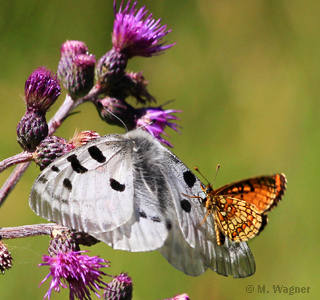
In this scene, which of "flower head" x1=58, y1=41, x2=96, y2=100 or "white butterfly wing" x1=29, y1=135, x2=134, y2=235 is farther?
"flower head" x1=58, y1=41, x2=96, y2=100

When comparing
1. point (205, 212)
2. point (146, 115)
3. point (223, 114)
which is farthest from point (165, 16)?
point (205, 212)

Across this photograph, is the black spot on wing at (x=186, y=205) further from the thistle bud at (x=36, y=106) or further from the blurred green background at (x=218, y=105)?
the blurred green background at (x=218, y=105)

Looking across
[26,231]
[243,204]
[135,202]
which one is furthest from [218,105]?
[26,231]

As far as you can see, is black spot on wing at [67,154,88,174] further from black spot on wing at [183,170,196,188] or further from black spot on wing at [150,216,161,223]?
black spot on wing at [183,170,196,188]

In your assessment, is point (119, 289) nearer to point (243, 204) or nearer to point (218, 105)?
point (243, 204)

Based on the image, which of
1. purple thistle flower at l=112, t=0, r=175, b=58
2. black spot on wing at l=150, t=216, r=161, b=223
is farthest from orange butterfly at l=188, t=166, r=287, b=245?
purple thistle flower at l=112, t=0, r=175, b=58

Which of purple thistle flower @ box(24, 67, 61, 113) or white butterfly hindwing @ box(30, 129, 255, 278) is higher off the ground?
purple thistle flower @ box(24, 67, 61, 113)
